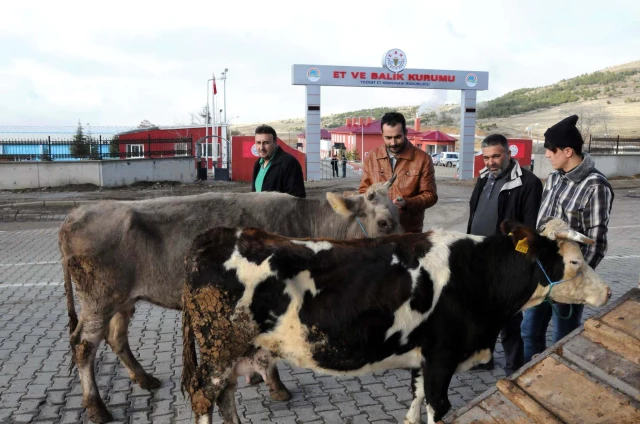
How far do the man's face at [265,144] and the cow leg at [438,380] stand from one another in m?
2.86

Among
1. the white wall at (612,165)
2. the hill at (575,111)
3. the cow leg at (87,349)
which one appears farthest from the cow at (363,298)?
the hill at (575,111)

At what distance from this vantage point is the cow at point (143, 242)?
4438 mm

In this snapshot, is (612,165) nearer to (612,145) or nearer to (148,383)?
(612,145)

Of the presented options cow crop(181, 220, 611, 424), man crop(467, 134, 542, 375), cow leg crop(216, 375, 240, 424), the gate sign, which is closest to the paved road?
man crop(467, 134, 542, 375)

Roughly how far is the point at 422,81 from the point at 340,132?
35.1 metres

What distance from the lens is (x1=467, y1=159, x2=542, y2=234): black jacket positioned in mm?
4645

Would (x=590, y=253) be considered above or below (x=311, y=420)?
above

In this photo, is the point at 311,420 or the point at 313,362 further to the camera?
the point at 311,420

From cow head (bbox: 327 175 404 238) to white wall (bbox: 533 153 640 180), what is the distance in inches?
1058

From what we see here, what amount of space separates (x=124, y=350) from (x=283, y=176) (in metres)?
2.24

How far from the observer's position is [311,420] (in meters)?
4.36

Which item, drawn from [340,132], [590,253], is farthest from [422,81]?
[340,132]

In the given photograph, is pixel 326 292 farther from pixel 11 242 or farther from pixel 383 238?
pixel 11 242

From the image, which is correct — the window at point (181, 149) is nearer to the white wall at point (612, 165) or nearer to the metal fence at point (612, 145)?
the white wall at point (612, 165)
